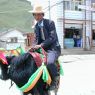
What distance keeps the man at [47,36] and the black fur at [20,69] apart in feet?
1.50

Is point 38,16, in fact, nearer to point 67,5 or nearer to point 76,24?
point 67,5

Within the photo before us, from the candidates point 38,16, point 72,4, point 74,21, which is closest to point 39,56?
point 38,16

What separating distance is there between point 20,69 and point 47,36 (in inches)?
38.3

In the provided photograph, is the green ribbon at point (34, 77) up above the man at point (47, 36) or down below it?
below

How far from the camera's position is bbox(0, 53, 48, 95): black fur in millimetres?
5934

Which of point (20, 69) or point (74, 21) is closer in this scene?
point (20, 69)

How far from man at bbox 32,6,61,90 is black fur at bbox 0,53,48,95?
458 millimetres

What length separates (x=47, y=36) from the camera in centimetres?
666

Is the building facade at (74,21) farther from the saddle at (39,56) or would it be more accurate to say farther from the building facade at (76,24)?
the saddle at (39,56)

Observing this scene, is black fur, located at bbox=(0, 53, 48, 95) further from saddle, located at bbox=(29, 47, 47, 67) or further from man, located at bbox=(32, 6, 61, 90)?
man, located at bbox=(32, 6, 61, 90)

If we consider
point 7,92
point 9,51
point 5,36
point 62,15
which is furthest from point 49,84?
point 5,36

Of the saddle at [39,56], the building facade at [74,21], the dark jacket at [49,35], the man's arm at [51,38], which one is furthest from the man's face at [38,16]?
the building facade at [74,21]

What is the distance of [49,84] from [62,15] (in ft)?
110

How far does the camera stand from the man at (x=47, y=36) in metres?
6.49
